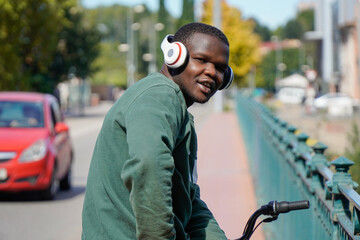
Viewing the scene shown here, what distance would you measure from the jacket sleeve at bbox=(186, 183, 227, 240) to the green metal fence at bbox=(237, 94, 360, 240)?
20.9 inches

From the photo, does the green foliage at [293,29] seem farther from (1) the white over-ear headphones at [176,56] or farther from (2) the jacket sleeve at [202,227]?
(1) the white over-ear headphones at [176,56]

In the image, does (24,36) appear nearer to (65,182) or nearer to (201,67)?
(65,182)

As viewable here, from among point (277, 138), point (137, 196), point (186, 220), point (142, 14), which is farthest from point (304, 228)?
point (142, 14)

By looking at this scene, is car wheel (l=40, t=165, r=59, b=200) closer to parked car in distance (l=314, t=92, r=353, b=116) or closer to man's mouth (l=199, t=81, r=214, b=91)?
man's mouth (l=199, t=81, r=214, b=91)

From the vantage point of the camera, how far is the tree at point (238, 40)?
5422 cm

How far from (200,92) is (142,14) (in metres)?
133

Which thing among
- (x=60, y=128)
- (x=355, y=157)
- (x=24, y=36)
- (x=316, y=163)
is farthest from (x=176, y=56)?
(x=24, y=36)

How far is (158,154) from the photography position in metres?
2.32

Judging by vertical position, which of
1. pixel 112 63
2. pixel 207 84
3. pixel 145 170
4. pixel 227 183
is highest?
pixel 207 84

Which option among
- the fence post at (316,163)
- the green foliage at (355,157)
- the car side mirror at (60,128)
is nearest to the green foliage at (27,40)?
the car side mirror at (60,128)

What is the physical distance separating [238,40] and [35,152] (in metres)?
45.0

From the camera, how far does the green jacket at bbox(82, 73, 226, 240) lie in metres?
2.34

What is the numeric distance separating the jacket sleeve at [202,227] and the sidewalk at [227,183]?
4.68 metres

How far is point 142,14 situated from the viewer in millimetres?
134750
